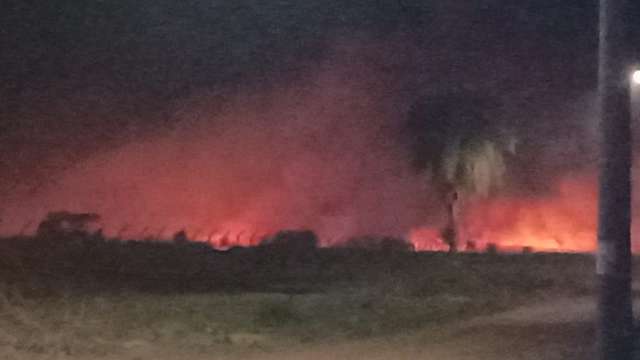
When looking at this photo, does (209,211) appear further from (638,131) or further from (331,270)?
(331,270)

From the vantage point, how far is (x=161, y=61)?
234 feet

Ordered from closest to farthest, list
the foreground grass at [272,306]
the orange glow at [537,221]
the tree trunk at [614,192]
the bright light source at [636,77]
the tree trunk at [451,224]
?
the tree trunk at [614,192] < the bright light source at [636,77] < the foreground grass at [272,306] < the tree trunk at [451,224] < the orange glow at [537,221]

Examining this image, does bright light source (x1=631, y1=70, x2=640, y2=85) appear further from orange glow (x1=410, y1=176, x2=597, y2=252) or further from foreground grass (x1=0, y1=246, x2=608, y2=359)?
orange glow (x1=410, y1=176, x2=597, y2=252)

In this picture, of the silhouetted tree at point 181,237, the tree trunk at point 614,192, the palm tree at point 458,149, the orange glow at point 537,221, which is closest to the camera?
the tree trunk at point 614,192

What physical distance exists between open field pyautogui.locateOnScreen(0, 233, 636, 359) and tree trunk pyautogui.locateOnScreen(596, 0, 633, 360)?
5144 millimetres

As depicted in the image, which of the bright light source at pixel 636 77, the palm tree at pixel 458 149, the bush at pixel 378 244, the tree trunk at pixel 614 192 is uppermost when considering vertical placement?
the palm tree at pixel 458 149

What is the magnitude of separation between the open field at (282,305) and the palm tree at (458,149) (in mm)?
11662

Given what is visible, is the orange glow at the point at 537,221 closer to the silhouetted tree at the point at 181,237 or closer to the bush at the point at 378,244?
the bush at the point at 378,244

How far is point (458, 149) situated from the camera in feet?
182

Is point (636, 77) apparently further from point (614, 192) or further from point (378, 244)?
point (378, 244)

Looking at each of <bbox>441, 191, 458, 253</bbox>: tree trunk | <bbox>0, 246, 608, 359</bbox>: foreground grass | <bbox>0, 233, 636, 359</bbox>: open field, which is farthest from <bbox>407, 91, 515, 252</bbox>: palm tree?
<bbox>0, 246, 608, 359</bbox>: foreground grass

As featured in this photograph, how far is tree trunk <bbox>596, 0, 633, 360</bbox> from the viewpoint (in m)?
14.0

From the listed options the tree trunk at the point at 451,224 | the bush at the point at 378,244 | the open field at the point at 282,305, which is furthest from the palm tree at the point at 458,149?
the open field at the point at 282,305

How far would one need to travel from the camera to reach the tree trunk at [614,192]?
14031 mm
